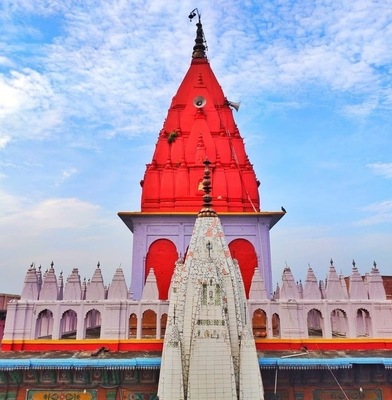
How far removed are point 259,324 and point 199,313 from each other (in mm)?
5926

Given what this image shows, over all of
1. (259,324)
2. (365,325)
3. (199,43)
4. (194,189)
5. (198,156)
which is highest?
(199,43)

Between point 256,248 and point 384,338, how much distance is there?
533cm

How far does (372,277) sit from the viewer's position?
12.6 meters

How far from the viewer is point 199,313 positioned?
27.2ft

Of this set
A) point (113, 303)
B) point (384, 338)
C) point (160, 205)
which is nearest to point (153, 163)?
point (160, 205)

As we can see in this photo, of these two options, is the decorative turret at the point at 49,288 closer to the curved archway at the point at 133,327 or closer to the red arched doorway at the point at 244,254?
the curved archway at the point at 133,327

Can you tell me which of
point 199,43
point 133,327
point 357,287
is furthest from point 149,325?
point 199,43

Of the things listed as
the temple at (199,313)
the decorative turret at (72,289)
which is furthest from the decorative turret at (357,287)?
the decorative turret at (72,289)

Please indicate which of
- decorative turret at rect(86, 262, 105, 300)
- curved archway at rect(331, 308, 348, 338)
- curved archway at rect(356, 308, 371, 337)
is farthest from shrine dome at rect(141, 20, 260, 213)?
curved archway at rect(356, 308, 371, 337)

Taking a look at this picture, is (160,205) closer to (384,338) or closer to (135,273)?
(135,273)

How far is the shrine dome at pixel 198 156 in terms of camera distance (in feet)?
54.0

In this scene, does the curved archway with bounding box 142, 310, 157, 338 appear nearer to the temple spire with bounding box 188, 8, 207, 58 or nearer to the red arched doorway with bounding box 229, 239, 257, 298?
the red arched doorway with bounding box 229, 239, 257, 298

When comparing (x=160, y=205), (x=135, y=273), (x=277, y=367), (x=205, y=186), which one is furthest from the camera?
(x=160, y=205)

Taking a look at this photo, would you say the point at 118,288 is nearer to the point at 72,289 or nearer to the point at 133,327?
the point at 72,289
